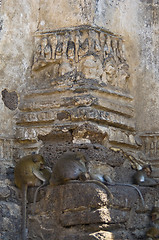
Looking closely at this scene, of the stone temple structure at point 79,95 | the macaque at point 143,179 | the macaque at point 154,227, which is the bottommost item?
the macaque at point 154,227

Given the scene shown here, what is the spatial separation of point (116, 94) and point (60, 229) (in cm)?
206

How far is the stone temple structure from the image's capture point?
8000mm

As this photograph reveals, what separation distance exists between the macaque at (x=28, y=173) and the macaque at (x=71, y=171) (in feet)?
0.92

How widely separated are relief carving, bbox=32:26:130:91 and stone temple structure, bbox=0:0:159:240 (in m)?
0.01

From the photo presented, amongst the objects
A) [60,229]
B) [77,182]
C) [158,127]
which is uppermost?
[158,127]

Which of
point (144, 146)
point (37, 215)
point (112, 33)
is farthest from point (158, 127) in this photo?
point (37, 215)

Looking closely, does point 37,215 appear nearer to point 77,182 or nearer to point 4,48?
point 77,182

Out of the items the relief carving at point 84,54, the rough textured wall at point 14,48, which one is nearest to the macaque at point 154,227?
the relief carving at point 84,54

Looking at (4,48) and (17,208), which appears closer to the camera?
(17,208)

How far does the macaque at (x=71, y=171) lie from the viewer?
7.73m

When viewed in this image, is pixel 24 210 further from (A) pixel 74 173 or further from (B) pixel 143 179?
(B) pixel 143 179

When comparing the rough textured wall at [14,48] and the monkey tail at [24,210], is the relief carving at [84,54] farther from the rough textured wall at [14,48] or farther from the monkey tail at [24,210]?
the monkey tail at [24,210]

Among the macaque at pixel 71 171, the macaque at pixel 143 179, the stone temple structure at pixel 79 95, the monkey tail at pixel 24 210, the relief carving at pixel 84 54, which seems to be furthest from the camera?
the relief carving at pixel 84 54

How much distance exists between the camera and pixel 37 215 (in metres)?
7.94
